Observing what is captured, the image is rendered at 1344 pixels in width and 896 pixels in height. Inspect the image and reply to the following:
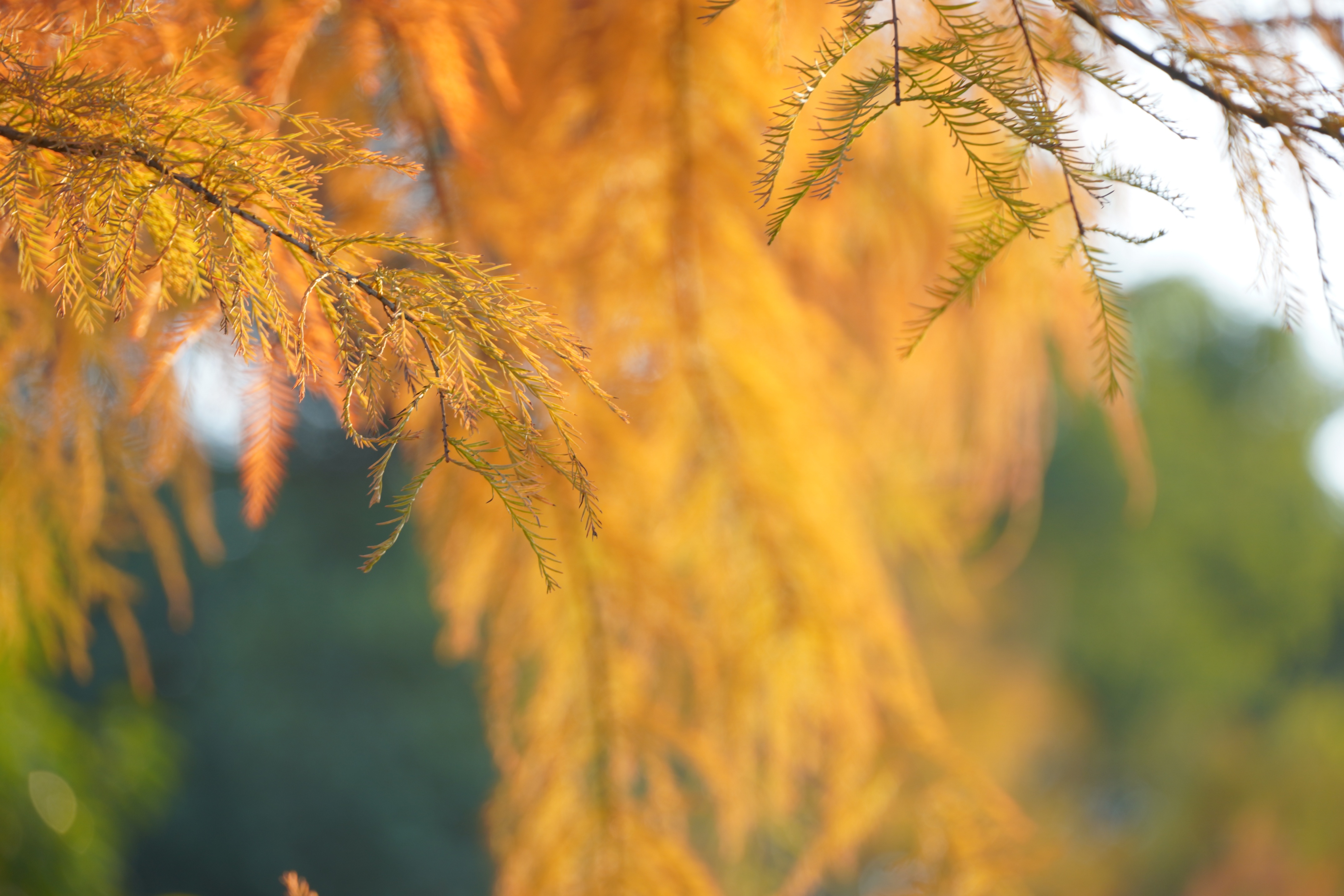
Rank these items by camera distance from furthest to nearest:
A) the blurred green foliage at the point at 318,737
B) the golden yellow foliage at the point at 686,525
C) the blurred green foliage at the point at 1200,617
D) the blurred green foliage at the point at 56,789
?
the blurred green foliage at the point at 1200,617 < the blurred green foliage at the point at 318,737 < the blurred green foliage at the point at 56,789 < the golden yellow foliage at the point at 686,525

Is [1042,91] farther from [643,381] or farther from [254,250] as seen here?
[643,381]

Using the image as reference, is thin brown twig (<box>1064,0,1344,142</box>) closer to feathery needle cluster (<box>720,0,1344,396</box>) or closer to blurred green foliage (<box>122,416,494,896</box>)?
feathery needle cluster (<box>720,0,1344,396</box>)

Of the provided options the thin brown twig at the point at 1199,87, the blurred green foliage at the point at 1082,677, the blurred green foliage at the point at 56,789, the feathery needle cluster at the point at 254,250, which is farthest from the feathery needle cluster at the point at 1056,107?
the blurred green foliage at the point at 1082,677

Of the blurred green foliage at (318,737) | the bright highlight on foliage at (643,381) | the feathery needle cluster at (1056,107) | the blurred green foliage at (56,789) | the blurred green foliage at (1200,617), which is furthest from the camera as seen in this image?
Answer: the blurred green foliage at (1200,617)

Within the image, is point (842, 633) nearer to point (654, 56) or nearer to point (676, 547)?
point (676, 547)

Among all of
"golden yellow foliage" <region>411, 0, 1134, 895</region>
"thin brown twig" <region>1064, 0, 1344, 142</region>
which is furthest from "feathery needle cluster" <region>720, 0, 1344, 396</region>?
"golden yellow foliage" <region>411, 0, 1134, 895</region>

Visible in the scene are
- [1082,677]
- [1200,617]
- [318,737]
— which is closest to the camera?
[318,737]

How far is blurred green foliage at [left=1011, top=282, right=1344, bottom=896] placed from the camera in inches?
227

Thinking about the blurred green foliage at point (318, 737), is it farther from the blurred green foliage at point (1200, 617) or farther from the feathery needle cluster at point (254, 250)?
the feathery needle cluster at point (254, 250)

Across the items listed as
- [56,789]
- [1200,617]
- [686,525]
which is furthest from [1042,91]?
[1200,617]

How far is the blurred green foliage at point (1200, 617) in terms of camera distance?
577cm

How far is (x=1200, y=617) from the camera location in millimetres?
6293

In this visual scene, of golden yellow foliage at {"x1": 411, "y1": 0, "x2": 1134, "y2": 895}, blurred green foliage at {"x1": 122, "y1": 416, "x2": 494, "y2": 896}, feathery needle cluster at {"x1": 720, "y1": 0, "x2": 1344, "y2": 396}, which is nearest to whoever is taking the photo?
feathery needle cluster at {"x1": 720, "y1": 0, "x2": 1344, "y2": 396}

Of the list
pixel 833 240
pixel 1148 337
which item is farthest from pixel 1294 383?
pixel 833 240
